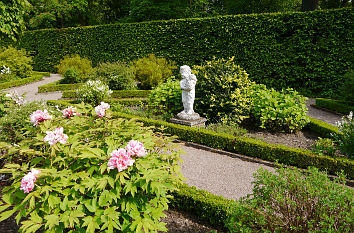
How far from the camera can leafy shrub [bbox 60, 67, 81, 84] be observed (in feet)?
47.4

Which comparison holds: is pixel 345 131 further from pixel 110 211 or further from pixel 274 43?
pixel 274 43

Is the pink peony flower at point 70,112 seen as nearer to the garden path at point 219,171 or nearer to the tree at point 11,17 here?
the garden path at point 219,171

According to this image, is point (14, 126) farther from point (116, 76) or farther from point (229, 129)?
point (116, 76)

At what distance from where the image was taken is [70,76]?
47.5 ft

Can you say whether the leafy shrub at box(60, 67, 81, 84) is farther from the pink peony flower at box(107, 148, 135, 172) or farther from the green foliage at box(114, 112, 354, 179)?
the pink peony flower at box(107, 148, 135, 172)

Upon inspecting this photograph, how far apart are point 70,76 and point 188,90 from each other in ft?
32.9

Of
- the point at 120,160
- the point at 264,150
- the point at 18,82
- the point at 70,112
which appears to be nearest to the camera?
the point at 120,160

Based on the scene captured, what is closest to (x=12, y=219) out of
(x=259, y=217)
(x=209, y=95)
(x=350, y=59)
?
(x=259, y=217)

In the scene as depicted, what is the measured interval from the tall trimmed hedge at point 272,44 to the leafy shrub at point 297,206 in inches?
454

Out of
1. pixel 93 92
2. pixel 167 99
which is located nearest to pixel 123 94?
pixel 93 92

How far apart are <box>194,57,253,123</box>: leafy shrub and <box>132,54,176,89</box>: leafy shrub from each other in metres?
5.28

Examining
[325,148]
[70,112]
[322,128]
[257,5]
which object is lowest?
[322,128]

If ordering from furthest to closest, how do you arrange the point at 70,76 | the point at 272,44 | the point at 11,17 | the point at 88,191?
1. the point at 70,76
2. the point at 272,44
3. the point at 11,17
4. the point at 88,191

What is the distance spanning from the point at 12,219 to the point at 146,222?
237 centimetres
